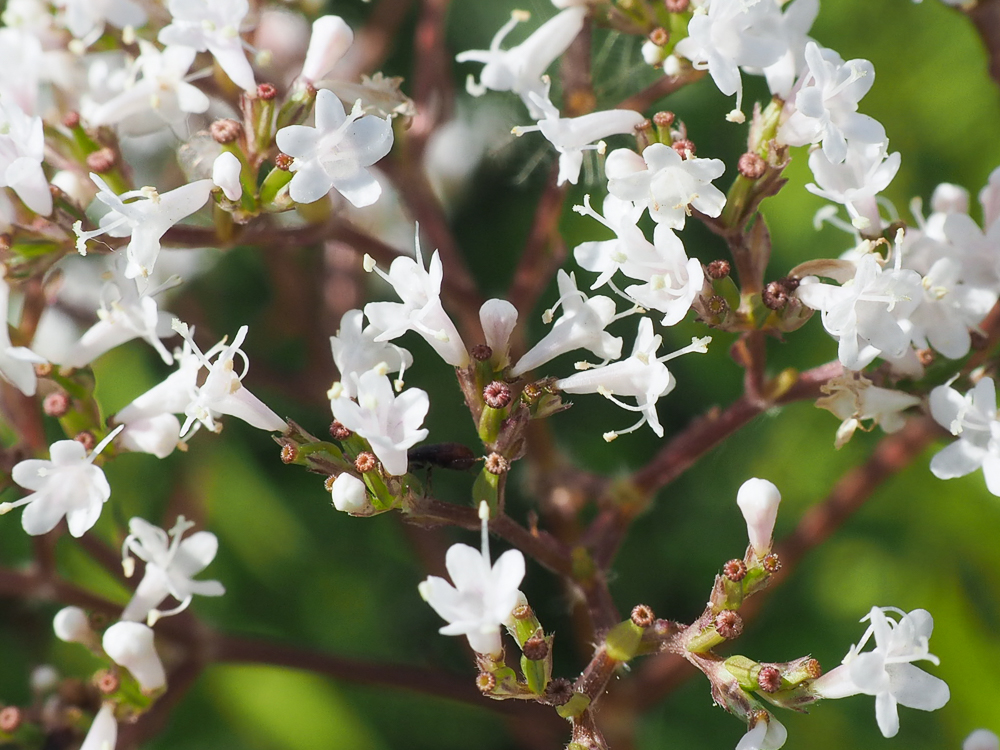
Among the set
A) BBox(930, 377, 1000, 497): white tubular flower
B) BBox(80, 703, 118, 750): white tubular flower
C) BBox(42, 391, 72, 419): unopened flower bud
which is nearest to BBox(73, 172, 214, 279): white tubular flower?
BBox(42, 391, 72, 419): unopened flower bud

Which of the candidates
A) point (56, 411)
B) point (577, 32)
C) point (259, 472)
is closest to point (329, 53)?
point (577, 32)

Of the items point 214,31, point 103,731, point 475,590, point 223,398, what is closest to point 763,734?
point 475,590

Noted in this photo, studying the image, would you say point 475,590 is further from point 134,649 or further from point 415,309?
point 134,649

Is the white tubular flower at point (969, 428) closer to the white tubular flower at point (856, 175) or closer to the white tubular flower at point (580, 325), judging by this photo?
the white tubular flower at point (856, 175)

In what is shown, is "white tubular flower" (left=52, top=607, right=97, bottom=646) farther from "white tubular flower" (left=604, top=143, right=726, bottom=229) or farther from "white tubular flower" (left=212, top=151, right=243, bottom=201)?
"white tubular flower" (left=604, top=143, right=726, bottom=229)

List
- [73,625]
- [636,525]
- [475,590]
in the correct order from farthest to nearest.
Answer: [636,525], [73,625], [475,590]

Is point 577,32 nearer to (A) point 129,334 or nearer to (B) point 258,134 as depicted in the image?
(B) point 258,134

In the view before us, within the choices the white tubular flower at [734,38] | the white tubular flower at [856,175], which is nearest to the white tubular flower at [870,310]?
the white tubular flower at [856,175]
